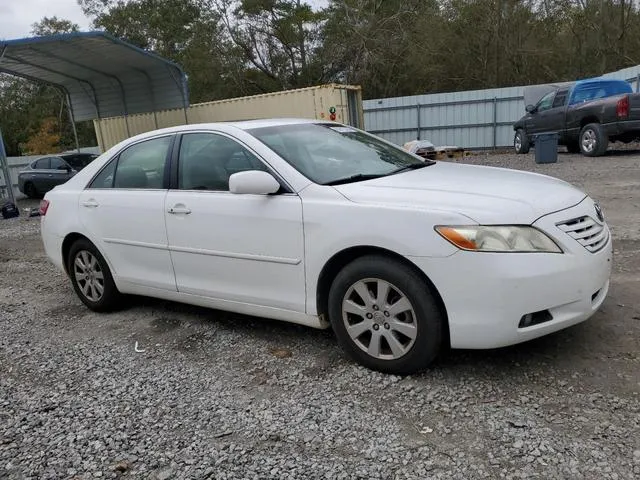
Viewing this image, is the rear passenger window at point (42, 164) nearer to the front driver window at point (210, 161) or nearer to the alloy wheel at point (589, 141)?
the front driver window at point (210, 161)

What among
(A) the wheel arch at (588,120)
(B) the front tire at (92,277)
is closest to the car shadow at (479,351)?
(B) the front tire at (92,277)

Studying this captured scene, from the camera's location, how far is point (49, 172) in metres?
16.3

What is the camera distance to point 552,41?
23438 millimetres

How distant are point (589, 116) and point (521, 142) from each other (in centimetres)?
312

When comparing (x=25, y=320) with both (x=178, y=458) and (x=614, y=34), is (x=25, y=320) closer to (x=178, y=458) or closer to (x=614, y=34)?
(x=178, y=458)

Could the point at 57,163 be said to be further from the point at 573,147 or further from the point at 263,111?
the point at 573,147

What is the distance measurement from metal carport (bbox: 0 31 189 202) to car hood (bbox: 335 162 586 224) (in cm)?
1185

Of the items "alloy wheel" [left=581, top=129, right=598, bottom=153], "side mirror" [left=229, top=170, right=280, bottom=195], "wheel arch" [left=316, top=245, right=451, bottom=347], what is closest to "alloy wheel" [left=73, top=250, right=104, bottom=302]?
"side mirror" [left=229, top=170, right=280, bottom=195]

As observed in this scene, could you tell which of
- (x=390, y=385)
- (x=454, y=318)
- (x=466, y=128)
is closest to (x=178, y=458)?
(x=390, y=385)

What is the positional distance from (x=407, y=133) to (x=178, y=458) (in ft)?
63.0

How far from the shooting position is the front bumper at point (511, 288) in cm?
281

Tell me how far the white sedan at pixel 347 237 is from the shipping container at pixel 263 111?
7682mm

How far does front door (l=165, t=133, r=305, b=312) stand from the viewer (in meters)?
3.49

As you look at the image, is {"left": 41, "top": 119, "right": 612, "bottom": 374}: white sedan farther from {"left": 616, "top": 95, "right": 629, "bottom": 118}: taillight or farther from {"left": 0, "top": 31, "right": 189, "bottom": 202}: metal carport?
{"left": 0, "top": 31, "right": 189, "bottom": 202}: metal carport
